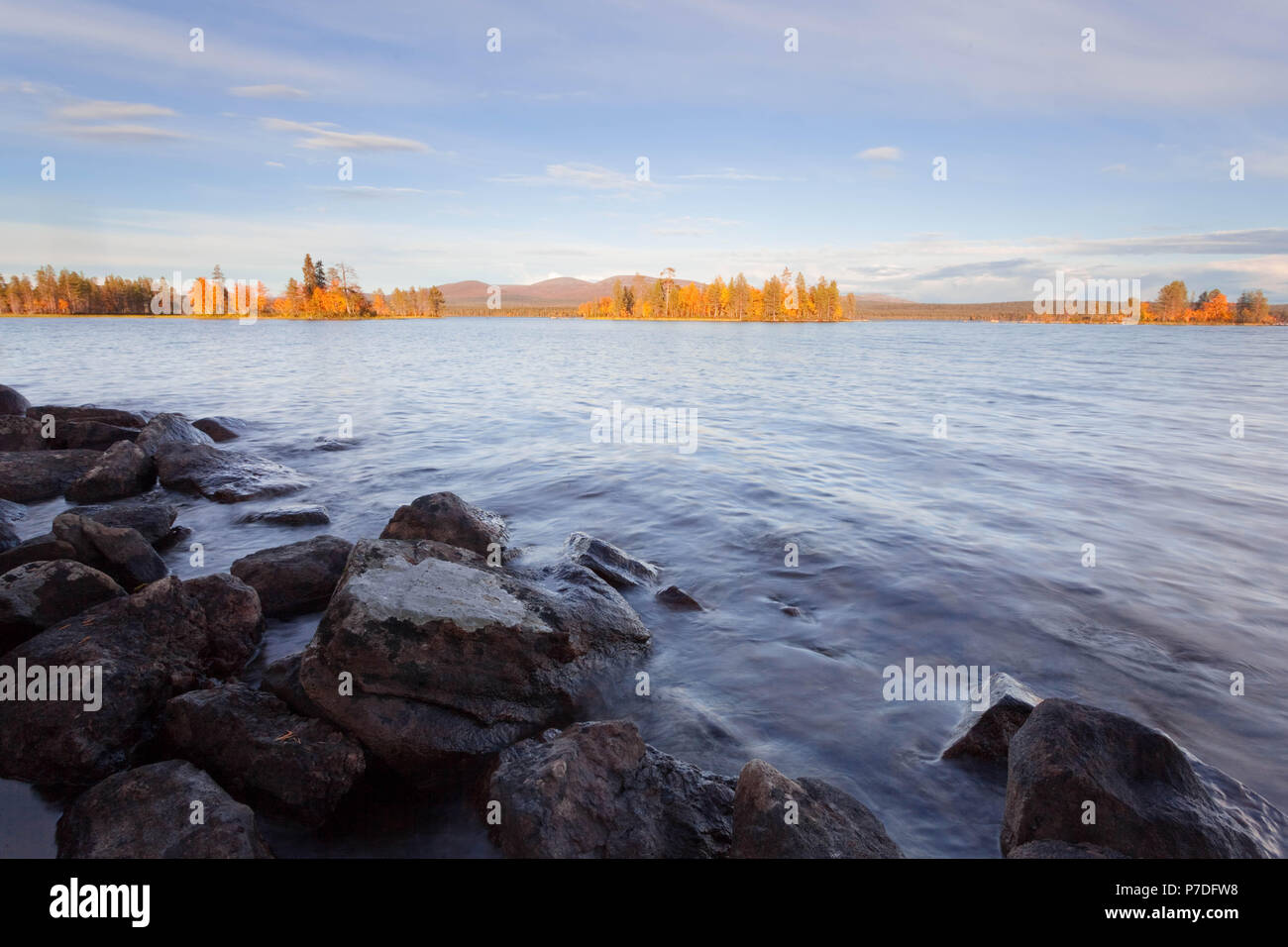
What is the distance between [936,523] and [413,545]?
9870 millimetres

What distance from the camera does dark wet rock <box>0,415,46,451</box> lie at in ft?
48.4

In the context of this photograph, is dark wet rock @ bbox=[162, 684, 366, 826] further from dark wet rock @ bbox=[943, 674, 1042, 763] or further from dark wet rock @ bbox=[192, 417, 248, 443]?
dark wet rock @ bbox=[192, 417, 248, 443]

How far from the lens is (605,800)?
462 centimetres

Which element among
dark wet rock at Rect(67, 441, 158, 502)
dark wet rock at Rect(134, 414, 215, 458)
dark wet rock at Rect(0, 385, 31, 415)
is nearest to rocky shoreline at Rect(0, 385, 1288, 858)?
dark wet rock at Rect(67, 441, 158, 502)

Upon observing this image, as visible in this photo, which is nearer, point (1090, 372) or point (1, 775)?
point (1, 775)

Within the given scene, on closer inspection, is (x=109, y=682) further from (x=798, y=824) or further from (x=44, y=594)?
(x=798, y=824)

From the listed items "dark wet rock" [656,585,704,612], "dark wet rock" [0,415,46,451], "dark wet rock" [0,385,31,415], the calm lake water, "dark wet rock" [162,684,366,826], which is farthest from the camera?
"dark wet rock" [0,385,31,415]

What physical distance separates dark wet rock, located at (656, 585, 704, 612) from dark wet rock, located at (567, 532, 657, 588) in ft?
1.70

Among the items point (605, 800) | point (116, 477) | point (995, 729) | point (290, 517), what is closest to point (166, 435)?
point (116, 477)
